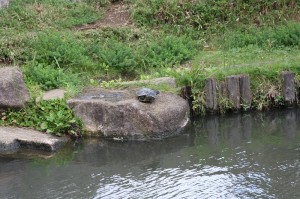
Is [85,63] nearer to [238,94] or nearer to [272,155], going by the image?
[238,94]

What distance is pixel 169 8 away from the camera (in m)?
14.5

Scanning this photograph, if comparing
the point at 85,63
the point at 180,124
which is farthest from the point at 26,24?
the point at 180,124

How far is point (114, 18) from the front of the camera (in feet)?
48.7

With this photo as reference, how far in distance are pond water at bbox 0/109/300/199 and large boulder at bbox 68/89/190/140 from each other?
19cm

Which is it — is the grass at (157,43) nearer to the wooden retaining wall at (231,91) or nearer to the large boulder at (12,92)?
the wooden retaining wall at (231,91)

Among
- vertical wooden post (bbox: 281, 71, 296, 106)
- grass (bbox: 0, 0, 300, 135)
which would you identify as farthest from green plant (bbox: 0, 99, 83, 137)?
vertical wooden post (bbox: 281, 71, 296, 106)

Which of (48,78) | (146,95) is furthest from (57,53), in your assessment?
(146,95)

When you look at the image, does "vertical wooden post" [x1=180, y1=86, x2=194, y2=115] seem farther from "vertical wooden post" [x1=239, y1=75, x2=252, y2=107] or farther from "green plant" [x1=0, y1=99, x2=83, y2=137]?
"green plant" [x1=0, y1=99, x2=83, y2=137]

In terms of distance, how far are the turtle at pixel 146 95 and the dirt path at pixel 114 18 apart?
175 inches

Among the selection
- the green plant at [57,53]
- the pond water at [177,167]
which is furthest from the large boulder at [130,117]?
the green plant at [57,53]

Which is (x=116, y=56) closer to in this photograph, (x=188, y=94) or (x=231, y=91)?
(x=188, y=94)

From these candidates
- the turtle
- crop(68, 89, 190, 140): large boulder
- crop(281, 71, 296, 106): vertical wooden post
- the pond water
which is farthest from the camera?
crop(281, 71, 296, 106): vertical wooden post

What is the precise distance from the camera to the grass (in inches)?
438

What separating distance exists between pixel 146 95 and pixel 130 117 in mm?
479
